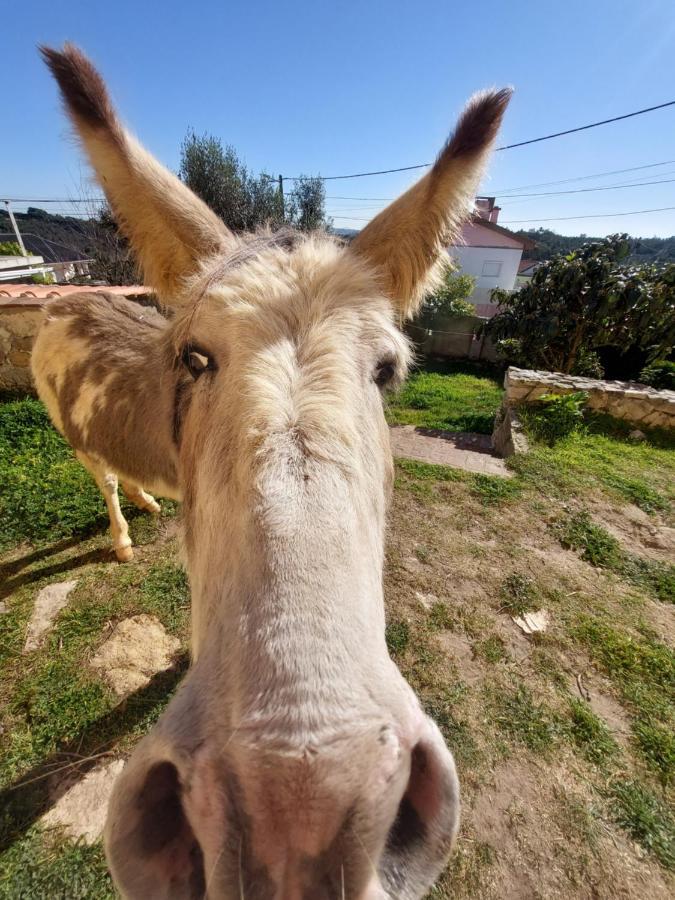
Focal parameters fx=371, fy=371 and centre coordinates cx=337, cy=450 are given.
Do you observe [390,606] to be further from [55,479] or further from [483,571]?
[55,479]

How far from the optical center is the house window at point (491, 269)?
39531 millimetres

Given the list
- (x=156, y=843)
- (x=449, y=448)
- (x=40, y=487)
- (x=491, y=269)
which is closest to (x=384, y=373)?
(x=156, y=843)

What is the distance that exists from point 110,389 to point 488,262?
44.9 m

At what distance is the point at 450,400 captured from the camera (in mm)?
11250

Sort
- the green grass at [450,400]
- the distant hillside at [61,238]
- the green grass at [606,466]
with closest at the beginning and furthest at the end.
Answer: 1. the green grass at [606,466]
2. the green grass at [450,400]
3. the distant hillside at [61,238]

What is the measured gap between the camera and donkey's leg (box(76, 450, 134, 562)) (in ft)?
13.8

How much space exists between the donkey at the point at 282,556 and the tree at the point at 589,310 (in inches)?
412

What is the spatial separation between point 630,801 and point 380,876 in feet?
8.85

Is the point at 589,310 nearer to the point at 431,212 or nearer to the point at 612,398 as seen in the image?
the point at 612,398

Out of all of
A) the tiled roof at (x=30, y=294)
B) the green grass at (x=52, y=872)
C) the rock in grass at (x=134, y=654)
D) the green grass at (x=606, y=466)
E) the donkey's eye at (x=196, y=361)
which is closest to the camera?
the donkey's eye at (x=196, y=361)

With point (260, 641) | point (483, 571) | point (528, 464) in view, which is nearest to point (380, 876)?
point (260, 641)

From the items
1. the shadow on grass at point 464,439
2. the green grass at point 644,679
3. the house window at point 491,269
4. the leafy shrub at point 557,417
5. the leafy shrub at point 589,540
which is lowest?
the green grass at point 644,679

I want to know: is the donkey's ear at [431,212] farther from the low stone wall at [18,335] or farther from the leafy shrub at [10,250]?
the leafy shrub at [10,250]

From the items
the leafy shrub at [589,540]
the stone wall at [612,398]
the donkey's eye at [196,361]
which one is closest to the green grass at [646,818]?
the leafy shrub at [589,540]
